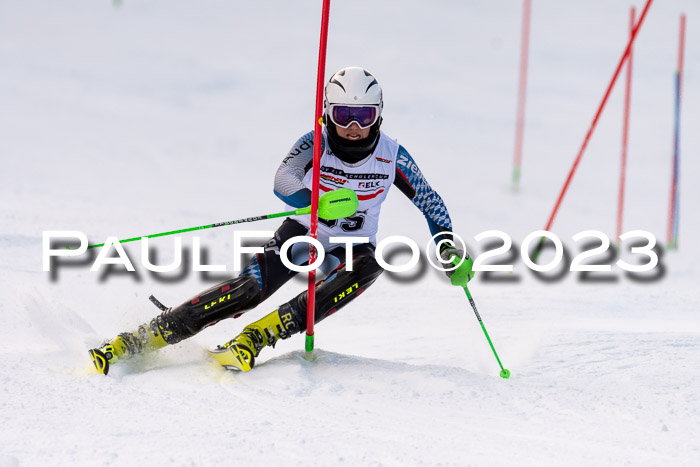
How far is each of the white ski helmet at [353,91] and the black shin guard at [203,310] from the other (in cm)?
86

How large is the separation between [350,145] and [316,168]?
0.28 m

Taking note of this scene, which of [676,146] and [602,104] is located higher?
[602,104]

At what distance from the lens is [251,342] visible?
3.25 m

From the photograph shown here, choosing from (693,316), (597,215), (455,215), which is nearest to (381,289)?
(693,316)

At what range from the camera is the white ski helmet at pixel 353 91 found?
3.28 meters

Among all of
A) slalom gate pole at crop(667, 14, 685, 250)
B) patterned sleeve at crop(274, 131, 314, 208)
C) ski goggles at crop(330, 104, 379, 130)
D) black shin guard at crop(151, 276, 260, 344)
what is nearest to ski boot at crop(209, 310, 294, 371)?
black shin guard at crop(151, 276, 260, 344)

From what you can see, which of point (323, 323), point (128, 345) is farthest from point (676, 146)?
point (128, 345)

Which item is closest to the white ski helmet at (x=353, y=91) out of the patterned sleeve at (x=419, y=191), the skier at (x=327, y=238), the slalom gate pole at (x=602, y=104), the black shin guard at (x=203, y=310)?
the skier at (x=327, y=238)

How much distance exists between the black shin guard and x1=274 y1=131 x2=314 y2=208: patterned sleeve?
0.43m

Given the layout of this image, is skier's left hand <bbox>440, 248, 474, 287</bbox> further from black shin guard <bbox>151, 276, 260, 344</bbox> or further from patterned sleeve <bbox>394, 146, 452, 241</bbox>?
black shin guard <bbox>151, 276, 260, 344</bbox>

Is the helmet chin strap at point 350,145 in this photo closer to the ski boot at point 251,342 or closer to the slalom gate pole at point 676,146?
the ski boot at point 251,342

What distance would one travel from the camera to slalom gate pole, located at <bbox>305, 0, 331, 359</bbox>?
10.2ft

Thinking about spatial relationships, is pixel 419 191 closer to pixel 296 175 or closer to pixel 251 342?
pixel 296 175

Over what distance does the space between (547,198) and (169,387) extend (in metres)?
9.81
